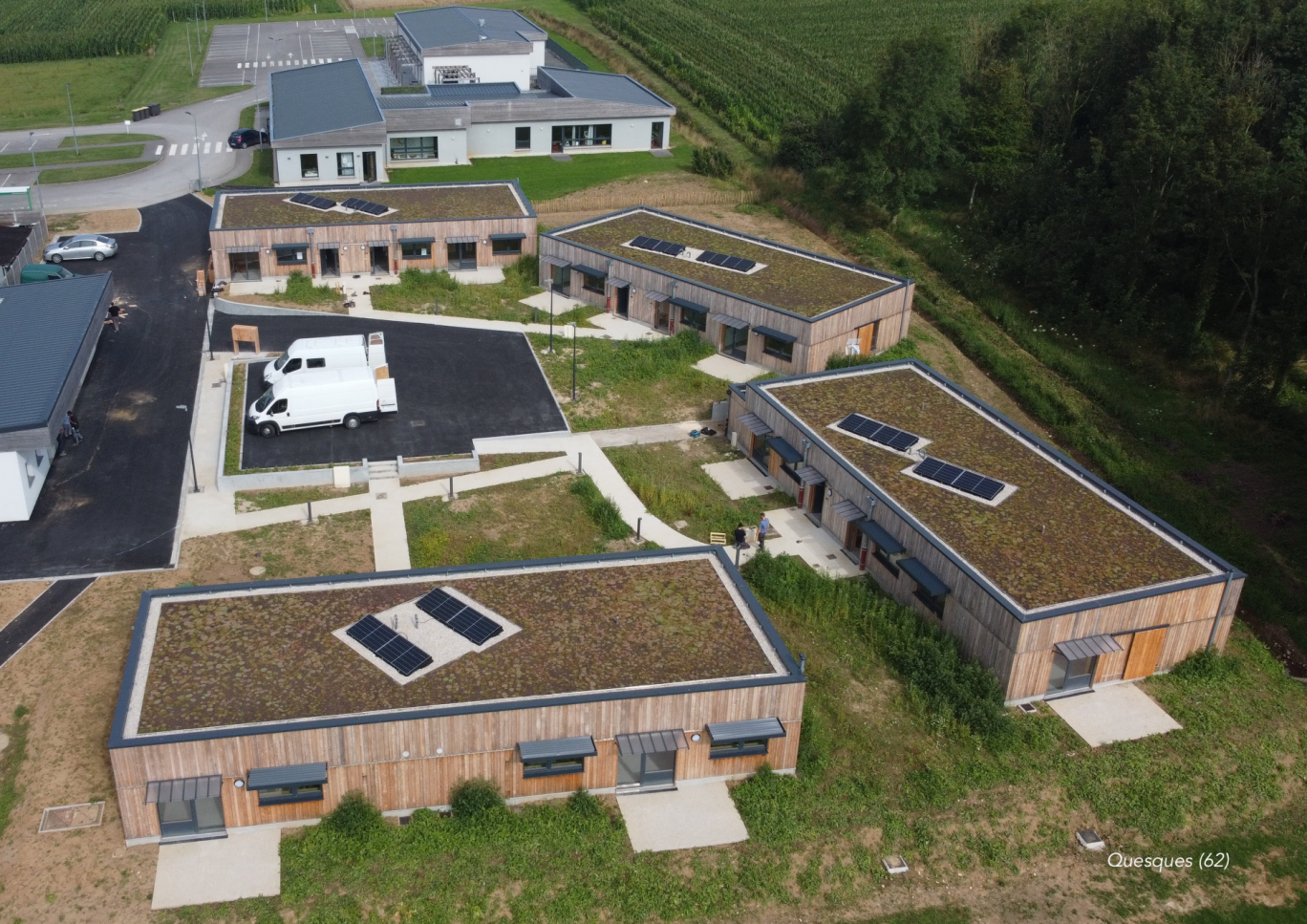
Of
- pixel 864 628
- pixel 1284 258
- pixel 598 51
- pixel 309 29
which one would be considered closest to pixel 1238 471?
pixel 1284 258

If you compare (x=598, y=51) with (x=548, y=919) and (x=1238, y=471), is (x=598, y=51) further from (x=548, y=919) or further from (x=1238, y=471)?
(x=548, y=919)

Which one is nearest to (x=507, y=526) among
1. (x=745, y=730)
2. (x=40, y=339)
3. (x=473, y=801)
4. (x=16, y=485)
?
(x=473, y=801)

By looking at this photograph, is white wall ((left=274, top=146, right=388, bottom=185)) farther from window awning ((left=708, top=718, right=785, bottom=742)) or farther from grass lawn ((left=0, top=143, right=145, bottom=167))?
window awning ((left=708, top=718, right=785, bottom=742))

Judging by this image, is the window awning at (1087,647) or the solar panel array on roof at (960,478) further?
the solar panel array on roof at (960,478)

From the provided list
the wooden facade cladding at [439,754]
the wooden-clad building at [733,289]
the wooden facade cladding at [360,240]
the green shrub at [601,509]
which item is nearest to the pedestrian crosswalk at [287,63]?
the wooden facade cladding at [360,240]

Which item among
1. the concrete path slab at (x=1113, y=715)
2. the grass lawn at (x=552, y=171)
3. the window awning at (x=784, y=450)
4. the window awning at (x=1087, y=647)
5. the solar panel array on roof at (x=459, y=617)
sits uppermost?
the grass lawn at (x=552, y=171)

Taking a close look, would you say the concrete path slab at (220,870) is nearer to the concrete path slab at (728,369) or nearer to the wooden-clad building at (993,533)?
the wooden-clad building at (993,533)

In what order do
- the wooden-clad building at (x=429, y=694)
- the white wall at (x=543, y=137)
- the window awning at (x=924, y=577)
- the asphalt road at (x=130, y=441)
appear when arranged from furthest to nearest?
the white wall at (x=543, y=137)
the asphalt road at (x=130, y=441)
the window awning at (x=924, y=577)
the wooden-clad building at (x=429, y=694)
